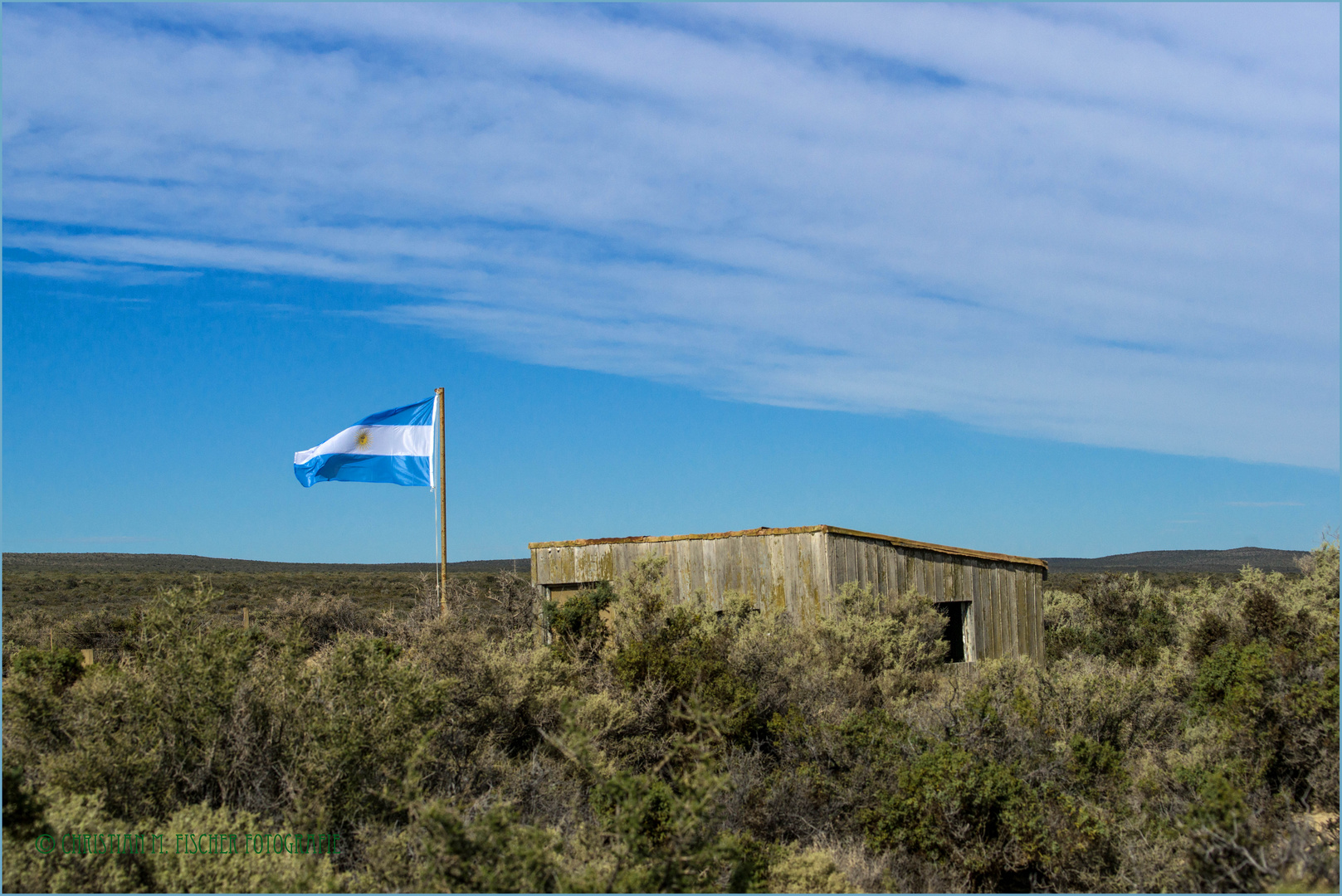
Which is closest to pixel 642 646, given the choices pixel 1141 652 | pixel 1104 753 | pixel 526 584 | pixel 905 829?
pixel 905 829

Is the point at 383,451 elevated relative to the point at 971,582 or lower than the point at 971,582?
elevated

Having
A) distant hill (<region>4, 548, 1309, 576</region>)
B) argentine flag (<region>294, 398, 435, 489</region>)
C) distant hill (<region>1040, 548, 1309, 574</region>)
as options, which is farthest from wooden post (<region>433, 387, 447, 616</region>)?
distant hill (<region>1040, 548, 1309, 574</region>)

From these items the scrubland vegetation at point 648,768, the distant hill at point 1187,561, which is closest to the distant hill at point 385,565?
the distant hill at point 1187,561

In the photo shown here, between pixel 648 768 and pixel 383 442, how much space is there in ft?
29.9

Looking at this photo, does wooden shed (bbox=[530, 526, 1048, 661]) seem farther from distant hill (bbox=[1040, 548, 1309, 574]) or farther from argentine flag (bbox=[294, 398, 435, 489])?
distant hill (bbox=[1040, 548, 1309, 574])

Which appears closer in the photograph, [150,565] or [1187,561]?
[150,565]

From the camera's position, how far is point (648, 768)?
7887 millimetres

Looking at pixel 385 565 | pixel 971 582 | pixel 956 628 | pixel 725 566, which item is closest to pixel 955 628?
pixel 956 628

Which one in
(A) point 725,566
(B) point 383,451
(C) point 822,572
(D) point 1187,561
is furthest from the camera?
(D) point 1187,561

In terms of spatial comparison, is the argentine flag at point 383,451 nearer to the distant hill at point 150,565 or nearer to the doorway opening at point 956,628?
the doorway opening at point 956,628

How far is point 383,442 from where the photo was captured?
15.2m

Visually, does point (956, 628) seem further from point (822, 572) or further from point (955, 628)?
point (822, 572)

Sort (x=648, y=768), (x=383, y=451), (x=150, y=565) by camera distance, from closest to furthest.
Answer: (x=648, y=768)
(x=383, y=451)
(x=150, y=565)

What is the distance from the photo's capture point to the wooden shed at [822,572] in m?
13.5
